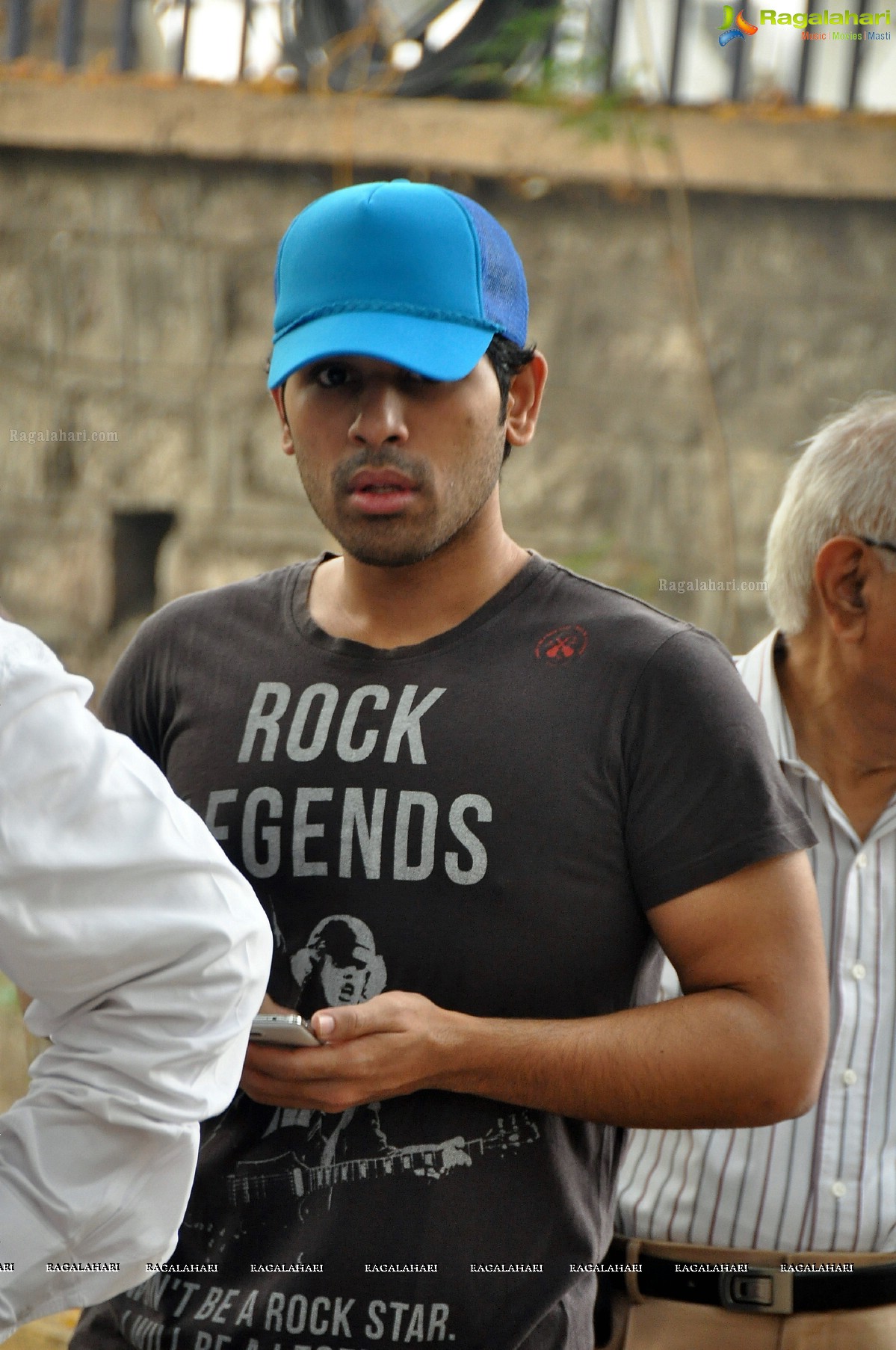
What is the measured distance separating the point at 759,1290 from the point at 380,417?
4.10 feet

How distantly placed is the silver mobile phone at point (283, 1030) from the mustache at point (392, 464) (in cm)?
62

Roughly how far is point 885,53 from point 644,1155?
3006 mm

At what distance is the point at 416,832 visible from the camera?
157cm

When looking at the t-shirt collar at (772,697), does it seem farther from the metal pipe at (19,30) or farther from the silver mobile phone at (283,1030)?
the metal pipe at (19,30)

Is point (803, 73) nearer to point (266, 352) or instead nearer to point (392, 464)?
point (266, 352)

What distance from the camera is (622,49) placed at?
3686 millimetres

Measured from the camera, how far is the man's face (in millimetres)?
1624

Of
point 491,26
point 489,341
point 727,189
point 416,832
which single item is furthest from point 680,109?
point 416,832

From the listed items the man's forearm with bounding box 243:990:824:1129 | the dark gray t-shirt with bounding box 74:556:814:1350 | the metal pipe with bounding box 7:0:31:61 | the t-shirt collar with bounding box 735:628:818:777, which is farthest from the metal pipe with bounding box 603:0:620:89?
the man's forearm with bounding box 243:990:824:1129

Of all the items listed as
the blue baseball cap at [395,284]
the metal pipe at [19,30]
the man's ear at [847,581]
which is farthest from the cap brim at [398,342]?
the metal pipe at [19,30]

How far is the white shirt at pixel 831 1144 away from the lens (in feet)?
6.17

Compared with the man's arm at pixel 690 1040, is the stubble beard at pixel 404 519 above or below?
above

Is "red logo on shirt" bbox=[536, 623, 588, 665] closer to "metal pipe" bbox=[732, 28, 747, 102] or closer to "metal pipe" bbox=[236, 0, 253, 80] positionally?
"metal pipe" bbox=[732, 28, 747, 102]

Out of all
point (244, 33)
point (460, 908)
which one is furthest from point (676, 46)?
point (460, 908)
